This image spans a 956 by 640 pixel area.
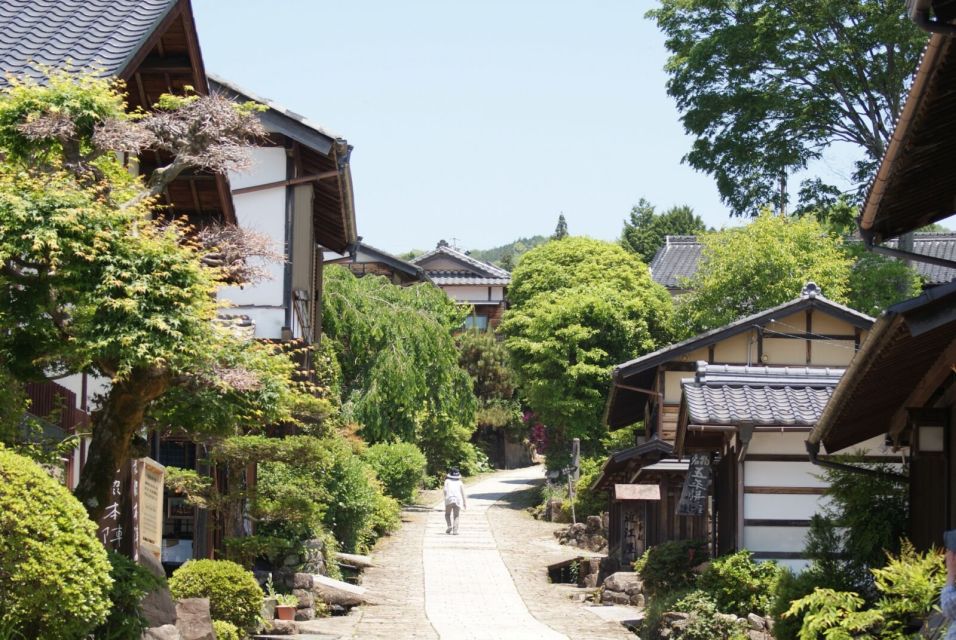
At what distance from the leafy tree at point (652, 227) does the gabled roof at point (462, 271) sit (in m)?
10.8

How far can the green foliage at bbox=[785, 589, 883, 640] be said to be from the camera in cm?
1069

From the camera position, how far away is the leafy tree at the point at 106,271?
408 inches

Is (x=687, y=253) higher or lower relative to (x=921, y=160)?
higher

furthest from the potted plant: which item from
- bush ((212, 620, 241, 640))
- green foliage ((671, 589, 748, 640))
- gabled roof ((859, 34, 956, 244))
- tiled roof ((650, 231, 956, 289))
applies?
tiled roof ((650, 231, 956, 289))

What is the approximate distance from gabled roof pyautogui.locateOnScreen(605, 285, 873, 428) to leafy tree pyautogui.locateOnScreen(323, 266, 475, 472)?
7692mm

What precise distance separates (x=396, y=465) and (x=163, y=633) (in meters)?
26.1

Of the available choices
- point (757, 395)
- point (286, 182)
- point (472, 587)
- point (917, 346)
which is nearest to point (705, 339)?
point (472, 587)

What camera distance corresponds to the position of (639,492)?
1096 inches

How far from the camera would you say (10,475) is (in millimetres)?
9172

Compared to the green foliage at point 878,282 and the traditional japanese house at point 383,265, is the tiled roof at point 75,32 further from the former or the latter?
the traditional japanese house at point 383,265

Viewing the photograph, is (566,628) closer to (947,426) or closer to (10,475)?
(947,426)

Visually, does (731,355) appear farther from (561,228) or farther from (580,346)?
(561,228)

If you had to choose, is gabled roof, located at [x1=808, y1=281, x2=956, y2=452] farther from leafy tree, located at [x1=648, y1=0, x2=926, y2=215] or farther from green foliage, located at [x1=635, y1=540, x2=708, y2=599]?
leafy tree, located at [x1=648, y1=0, x2=926, y2=215]

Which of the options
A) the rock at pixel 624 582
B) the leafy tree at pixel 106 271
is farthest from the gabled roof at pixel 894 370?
the rock at pixel 624 582
